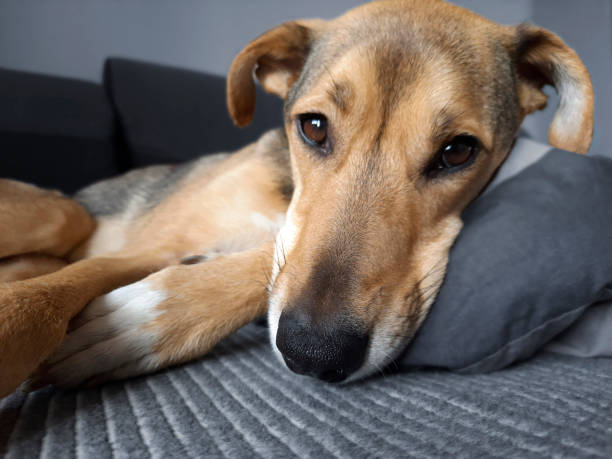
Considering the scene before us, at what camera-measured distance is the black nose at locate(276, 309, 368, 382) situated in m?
1.07

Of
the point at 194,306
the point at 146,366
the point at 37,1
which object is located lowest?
the point at 146,366

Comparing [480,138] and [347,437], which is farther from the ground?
[480,138]

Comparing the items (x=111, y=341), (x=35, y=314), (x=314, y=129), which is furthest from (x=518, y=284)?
(x=35, y=314)

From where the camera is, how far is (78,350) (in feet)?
3.99

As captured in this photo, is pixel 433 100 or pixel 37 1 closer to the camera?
pixel 433 100

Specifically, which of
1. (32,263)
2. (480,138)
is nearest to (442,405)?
(480,138)

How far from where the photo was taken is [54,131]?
Answer: 3449 mm

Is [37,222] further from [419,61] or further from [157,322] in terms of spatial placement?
[419,61]

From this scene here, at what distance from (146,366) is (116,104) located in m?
3.33

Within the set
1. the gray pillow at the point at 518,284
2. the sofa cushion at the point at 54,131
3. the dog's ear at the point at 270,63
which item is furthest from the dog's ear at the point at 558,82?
the sofa cushion at the point at 54,131

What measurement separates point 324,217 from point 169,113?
312 cm

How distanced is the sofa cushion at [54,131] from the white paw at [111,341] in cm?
262

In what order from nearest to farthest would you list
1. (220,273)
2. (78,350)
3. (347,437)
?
(347,437) < (78,350) < (220,273)

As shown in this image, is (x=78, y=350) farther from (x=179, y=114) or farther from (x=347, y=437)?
(x=179, y=114)
